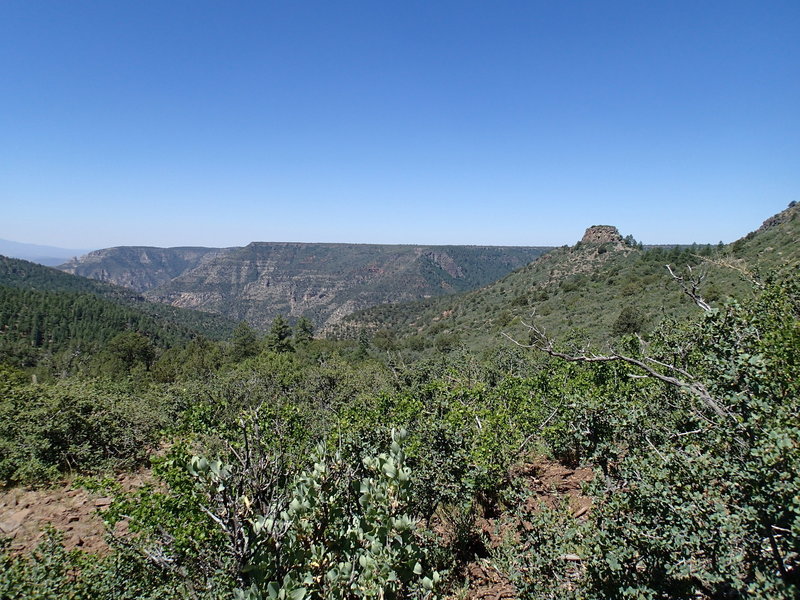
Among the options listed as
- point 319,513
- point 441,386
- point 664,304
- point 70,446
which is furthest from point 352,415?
point 664,304

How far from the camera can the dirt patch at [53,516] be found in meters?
11.6

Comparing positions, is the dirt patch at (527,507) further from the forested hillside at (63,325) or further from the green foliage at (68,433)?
the forested hillside at (63,325)

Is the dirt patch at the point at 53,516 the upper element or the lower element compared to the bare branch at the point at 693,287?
lower

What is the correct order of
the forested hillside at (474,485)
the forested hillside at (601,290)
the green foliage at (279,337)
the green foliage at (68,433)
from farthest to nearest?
1. the green foliage at (279,337)
2. the forested hillside at (601,290)
3. the green foliage at (68,433)
4. the forested hillside at (474,485)

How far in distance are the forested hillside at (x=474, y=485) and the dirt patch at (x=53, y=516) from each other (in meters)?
0.14

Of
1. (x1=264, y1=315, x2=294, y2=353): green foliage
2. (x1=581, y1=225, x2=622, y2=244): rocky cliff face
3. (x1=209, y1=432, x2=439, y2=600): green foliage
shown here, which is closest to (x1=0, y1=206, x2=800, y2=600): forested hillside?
(x1=209, y1=432, x2=439, y2=600): green foliage

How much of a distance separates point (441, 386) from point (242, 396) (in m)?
20.7

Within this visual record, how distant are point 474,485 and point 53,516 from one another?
1398cm

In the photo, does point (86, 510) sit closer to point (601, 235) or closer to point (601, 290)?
point (601, 290)

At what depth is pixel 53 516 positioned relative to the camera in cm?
1282

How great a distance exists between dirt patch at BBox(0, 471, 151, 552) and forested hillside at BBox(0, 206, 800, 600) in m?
0.14

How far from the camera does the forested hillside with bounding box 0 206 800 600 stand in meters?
3.33

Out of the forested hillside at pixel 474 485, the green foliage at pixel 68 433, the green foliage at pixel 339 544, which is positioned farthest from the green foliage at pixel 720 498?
the green foliage at pixel 68 433

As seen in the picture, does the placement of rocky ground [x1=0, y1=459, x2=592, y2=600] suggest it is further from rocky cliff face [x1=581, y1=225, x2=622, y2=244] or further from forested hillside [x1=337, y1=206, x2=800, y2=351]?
rocky cliff face [x1=581, y1=225, x2=622, y2=244]
